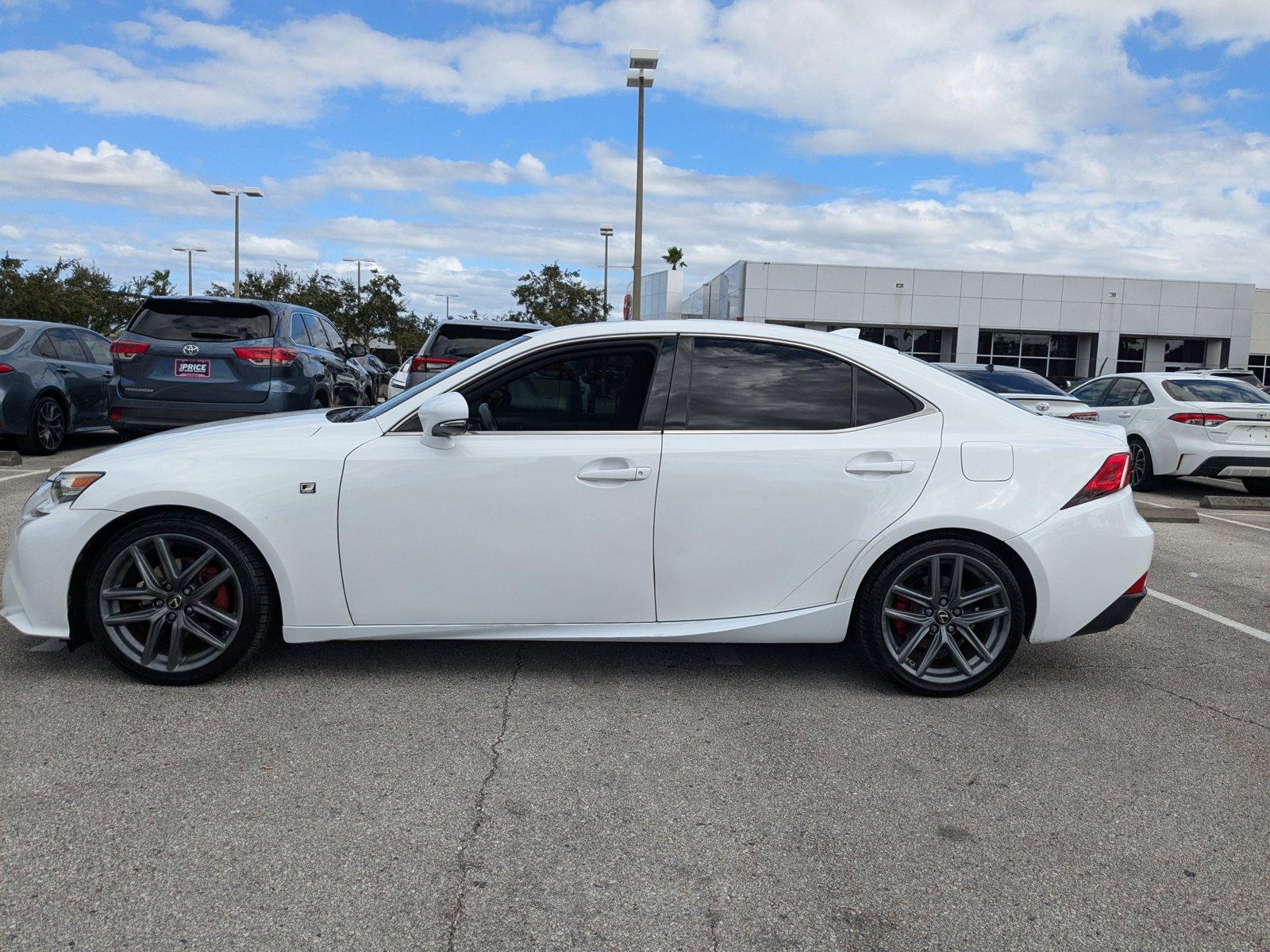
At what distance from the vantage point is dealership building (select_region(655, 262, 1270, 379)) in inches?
1688

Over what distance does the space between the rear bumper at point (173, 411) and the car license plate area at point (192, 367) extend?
281 millimetres

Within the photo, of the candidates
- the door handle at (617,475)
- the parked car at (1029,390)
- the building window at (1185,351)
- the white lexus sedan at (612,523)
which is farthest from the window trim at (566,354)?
the building window at (1185,351)

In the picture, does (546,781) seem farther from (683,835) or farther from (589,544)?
(589,544)

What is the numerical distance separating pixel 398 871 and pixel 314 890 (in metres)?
0.22

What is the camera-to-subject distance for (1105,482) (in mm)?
4168

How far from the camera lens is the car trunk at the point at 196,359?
1002cm

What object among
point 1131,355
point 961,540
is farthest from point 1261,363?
point 961,540

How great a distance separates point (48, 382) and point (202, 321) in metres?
2.68

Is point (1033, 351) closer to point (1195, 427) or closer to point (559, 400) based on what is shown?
point (1195, 427)

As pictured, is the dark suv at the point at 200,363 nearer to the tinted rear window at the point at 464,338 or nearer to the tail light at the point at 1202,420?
the tinted rear window at the point at 464,338

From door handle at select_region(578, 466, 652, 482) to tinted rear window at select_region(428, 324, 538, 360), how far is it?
27.3 ft

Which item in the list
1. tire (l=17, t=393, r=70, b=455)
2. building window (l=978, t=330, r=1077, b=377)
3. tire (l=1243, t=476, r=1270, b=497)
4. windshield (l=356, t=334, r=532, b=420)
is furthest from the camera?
building window (l=978, t=330, r=1077, b=377)

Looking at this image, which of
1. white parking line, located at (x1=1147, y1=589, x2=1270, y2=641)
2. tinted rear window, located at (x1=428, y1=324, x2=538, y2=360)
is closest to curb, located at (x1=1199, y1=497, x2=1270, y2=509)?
white parking line, located at (x1=1147, y1=589, x2=1270, y2=641)

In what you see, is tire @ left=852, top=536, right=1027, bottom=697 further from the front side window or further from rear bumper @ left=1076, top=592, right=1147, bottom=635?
the front side window
